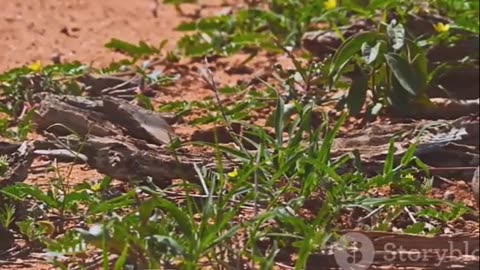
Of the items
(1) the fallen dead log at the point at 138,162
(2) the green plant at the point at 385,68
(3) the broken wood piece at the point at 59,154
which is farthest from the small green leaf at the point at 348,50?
(3) the broken wood piece at the point at 59,154

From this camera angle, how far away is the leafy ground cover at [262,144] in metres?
2.35

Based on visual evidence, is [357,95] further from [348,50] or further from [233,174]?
[233,174]

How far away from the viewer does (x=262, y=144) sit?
8.93 feet

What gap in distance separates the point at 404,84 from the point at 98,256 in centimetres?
122

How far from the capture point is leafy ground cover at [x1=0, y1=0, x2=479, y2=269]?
235cm

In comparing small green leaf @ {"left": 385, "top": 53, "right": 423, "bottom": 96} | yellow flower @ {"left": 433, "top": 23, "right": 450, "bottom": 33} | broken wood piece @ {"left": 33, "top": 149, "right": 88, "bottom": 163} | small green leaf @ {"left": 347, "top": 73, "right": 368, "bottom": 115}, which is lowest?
broken wood piece @ {"left": 33, "top": 149, "right": 88, "bottom": 163}

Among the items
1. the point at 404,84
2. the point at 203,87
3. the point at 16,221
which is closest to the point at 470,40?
the point at 404,84

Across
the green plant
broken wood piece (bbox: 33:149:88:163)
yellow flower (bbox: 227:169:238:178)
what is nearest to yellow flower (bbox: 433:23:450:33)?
the green plant

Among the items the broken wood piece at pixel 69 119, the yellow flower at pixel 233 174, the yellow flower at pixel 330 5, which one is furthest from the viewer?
the yellow flower at pixel 330 5

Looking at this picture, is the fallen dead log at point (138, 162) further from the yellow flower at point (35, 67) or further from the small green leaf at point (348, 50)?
the yellow flower at point (35, 67)

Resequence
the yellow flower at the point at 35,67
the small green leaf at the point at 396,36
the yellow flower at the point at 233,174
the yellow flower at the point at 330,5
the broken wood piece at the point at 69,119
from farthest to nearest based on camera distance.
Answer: the yellow flower at the point at 330,5, the yellow flower at the point at 35,67, the small green leaf at the point at 396,36, the broken wood piece at the point at 69,119, the yellow flower at the point at 233,174

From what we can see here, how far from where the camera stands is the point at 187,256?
2.21 meters

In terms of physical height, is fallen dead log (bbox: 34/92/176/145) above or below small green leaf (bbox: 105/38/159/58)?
below

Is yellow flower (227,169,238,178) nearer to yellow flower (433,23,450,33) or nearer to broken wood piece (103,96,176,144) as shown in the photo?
broken wood piece (103,96,176,144)
